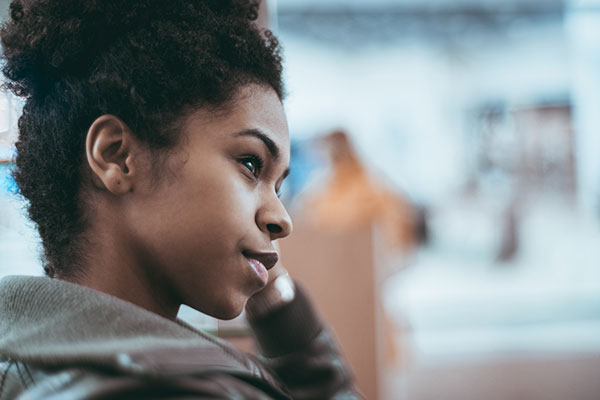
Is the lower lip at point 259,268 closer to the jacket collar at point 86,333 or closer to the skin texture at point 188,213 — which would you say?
the skin texture at point 188,213

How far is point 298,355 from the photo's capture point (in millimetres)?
914

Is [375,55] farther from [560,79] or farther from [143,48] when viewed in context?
[143,48]

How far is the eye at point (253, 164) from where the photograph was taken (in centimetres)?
63

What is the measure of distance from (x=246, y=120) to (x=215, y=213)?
0.36ft

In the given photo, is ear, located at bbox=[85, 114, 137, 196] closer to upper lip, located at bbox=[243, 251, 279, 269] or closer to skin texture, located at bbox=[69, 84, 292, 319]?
skin texture, located at bbox=[69, 84, 292, 319]

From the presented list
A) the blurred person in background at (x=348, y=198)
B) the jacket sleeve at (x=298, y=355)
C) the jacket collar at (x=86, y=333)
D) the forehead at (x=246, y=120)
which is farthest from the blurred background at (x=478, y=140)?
the jacket collar at (x=86, y=333)

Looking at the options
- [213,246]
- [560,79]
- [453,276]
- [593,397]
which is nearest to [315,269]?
[213,246]

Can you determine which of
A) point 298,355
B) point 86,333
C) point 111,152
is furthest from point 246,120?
point 298,355

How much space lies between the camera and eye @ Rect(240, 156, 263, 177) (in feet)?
2.06

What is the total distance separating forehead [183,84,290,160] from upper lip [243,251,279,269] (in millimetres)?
112

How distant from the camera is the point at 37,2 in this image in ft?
2.13

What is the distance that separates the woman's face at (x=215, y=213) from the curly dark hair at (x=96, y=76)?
0.03 metres

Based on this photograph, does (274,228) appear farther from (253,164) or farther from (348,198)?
(348,198)

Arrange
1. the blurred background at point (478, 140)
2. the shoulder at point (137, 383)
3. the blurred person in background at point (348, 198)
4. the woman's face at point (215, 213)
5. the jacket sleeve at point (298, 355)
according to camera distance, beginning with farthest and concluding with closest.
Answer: the blurred background at point (478, 140) < the blurred person in background at point (348, 198) < the jacket sleeve at point (298, 355) < the woman's face at point (215, 213) < the shoulder at point (137, 383)
